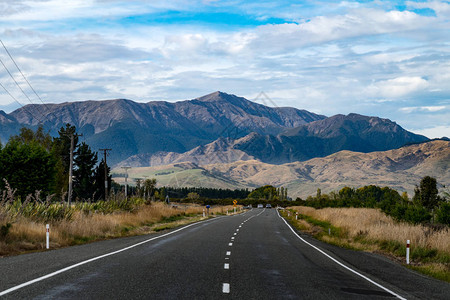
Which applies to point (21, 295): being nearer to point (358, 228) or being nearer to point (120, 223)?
point (120, 223)

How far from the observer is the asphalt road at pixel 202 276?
9984 mm

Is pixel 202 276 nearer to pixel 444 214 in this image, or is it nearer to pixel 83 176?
pixel 444 214

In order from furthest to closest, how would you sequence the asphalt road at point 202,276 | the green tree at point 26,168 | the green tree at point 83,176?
1. the green tree at point 83,176
2. the green tree at point 26,168
3. the asphalt road at point 202,276

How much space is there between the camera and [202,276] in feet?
40.4

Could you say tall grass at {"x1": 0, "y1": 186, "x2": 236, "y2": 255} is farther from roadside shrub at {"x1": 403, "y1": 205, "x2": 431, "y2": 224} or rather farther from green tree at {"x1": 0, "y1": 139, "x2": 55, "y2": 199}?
green tree at {"x1": 0, "y1": 139, "x2": 55, "y2": 199}

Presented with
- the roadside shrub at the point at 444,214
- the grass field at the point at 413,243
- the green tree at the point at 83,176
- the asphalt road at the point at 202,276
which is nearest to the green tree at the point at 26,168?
the green tree at the point at 83,176

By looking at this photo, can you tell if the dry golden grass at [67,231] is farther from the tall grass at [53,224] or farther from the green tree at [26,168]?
the green tree at [26,168]

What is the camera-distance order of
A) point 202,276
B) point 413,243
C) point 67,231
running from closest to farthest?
point 202,276 < point 413,243 < point 67,231

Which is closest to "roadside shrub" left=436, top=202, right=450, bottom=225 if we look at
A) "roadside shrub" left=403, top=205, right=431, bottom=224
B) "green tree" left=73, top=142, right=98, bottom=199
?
"roadside shrub" left=403, top=205, right=431, bottom=224

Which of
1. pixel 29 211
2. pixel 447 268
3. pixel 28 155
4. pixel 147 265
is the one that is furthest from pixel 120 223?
pixel 28 155

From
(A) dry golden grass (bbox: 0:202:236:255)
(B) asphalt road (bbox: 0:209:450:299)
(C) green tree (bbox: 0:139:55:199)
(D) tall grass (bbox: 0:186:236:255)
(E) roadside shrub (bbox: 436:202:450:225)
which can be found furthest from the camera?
(C) green tree (bbox: 0:139:55:199)

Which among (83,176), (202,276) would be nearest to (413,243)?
(202,276)

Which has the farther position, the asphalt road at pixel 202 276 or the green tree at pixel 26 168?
the green tree at pixel 26 168

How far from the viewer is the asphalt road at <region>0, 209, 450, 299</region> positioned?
9.98m
